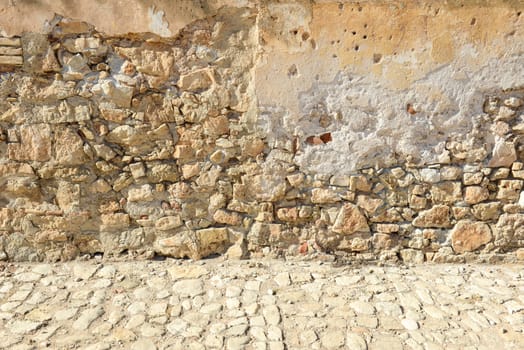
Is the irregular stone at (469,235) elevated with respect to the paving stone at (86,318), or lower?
elevated

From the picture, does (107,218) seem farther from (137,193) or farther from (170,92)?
(170,92)

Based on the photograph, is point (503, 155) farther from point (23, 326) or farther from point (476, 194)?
point (23, 326)

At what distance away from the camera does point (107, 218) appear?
120 inches

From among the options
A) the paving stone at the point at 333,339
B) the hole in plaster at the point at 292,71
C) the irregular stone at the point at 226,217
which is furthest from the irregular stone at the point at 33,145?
the paving stone at the point at 333,339

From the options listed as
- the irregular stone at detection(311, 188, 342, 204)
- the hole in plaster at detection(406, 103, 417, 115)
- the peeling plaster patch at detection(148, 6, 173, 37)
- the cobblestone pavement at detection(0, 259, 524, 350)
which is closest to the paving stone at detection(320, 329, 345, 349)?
the cobblestone pavement at detection(0, 259, 524, 350)

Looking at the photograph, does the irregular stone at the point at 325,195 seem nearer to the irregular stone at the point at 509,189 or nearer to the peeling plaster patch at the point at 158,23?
the irregular stone at the point at 509,189

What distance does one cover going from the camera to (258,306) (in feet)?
8.50

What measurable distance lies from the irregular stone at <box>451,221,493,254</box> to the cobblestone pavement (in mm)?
138

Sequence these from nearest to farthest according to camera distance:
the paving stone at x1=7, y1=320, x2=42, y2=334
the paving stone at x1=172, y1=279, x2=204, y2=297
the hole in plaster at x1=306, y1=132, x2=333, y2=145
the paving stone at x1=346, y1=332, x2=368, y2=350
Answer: the paving stone at x1=346, y1=332, x2=368, y2=350, the paving stone at x1=7, y1=320, x2=42, y2=334, the paving stone at x1=172, y1=279, x2=204, y2=297, the hole in plaster at x1=306, y1=132, x2=333, y2=145

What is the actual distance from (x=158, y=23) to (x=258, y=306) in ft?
5.64

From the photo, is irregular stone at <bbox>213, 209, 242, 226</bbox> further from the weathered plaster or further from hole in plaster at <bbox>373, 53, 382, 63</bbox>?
hole in plaster at <bbox>373, 53, 382, 63</bbox>

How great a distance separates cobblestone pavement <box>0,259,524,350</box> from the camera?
2312 millimetres

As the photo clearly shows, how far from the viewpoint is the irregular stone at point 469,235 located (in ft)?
9.94

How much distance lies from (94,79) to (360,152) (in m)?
1.69
